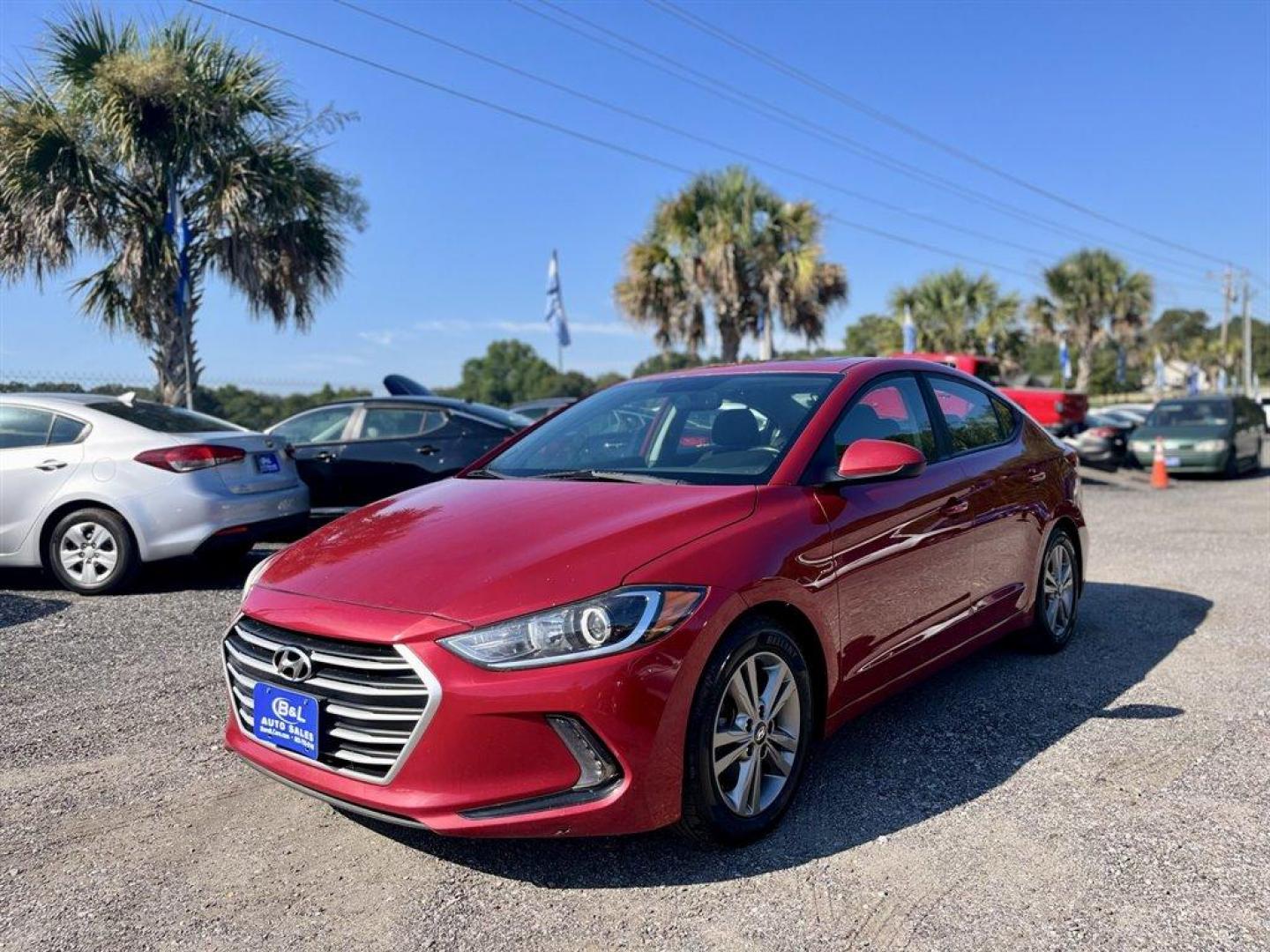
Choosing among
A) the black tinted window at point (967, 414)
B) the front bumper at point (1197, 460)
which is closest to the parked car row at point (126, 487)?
the black tinted window at point (967, 414)

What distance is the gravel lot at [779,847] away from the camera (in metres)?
2.48

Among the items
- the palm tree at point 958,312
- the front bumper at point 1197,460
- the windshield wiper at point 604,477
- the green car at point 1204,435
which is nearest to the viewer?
the windshield wiper at point 604,477

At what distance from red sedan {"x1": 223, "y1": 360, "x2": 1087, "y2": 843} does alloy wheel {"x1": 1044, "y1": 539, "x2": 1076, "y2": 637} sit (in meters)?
0.98

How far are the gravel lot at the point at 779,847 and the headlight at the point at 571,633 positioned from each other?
71 centimetres

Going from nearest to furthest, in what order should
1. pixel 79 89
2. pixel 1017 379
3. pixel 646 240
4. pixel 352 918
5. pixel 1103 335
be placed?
pixel 352 918, pixel 79 89, pixel 646 240, pixel 1017 379, pixel 1103 335

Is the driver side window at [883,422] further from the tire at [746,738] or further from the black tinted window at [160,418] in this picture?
the black tinted window at [160,418]

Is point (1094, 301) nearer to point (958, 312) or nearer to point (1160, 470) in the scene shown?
point (958, 312)

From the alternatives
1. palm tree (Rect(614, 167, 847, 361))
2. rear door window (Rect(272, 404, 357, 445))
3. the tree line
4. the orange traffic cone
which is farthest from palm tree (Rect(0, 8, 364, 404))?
the orange traffic cone

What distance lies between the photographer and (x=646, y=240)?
21.4 m

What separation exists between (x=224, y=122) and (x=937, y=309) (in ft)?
77.5

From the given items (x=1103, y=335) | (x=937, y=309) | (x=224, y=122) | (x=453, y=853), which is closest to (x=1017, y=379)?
(x=937, y=309)

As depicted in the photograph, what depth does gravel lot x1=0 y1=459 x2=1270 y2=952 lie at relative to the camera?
8.14ft

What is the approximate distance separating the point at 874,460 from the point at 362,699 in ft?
5.95

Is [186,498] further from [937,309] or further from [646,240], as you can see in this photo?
[937,309]
